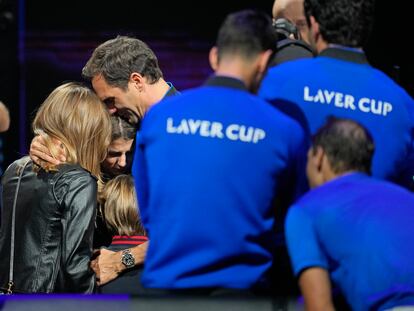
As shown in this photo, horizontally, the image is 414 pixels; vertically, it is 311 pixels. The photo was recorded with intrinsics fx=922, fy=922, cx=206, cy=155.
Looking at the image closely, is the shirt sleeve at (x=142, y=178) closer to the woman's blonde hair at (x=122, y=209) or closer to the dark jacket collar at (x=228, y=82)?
the dark jacket collar at (x=228, y=82)

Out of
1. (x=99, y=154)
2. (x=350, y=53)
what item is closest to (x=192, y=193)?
(x=350, y=53)

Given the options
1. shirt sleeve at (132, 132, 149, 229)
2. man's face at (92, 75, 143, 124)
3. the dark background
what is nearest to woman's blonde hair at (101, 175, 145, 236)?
man's face at (92, 75, 143, 124)

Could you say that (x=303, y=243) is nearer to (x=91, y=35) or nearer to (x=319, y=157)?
(x=319, y=157)

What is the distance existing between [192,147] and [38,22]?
13.4 feet

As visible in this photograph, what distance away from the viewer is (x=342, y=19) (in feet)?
9.27

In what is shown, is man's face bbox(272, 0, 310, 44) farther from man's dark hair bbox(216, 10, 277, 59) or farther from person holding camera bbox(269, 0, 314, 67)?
man's dark hair bbox(216, 10, 277, 59)

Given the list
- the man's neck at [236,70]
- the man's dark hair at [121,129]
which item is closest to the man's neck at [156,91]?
the man's dark hair at [121,129]

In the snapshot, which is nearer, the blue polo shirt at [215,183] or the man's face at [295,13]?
the blue polo shirt at [215,183]

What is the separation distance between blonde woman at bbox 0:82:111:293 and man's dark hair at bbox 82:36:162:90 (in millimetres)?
432

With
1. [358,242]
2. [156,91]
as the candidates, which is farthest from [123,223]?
[358,242]

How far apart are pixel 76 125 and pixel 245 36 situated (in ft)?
3.00

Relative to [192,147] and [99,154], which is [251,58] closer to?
[192,147]

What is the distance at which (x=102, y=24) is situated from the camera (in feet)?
21.1

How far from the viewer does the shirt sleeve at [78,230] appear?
3.21m
